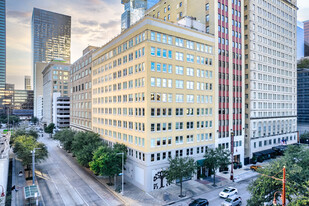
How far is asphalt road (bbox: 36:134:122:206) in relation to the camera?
3600 cm

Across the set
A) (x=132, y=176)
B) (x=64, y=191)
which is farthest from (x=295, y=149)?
(x=64, y=191)

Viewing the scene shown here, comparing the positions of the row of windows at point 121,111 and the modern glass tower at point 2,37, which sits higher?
the modern glass tower at point 2,37

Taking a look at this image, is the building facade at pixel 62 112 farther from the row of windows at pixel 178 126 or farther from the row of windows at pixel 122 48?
the row of windows at pixel 178 126

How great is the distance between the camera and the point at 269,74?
69.4m

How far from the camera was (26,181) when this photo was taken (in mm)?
44875

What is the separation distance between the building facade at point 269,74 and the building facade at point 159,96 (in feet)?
63.1

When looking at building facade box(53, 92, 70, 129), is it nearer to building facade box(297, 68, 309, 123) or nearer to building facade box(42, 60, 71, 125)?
building facade box(42, 60, 71, 125)

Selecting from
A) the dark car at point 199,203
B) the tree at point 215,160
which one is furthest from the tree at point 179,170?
the tree at point 215,160

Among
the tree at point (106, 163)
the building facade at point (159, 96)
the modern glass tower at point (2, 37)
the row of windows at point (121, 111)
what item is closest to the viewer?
the tree at point (106, 163)

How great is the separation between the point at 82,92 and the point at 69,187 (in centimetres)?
4390

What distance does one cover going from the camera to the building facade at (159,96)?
136 ft

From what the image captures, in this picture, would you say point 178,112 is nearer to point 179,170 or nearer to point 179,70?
point 179,70

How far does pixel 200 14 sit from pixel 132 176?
146ft

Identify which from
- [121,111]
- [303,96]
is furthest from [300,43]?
[121,111]
